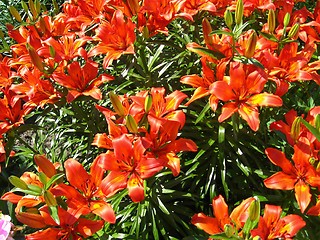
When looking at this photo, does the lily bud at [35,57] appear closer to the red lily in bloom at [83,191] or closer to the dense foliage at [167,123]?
the dense foliage at [167,123]

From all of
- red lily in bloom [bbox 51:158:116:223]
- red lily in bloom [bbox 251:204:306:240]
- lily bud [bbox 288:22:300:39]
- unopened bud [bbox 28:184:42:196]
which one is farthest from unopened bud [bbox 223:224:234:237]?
lily bud [bbox 288:22:300:39]

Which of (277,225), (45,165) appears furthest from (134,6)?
(277,225)

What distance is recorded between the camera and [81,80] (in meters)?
1.73

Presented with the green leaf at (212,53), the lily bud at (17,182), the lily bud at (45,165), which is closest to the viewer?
the lily bud at (17,182)

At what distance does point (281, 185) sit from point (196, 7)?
1.10 meters

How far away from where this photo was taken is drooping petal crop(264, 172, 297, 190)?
1.38 m

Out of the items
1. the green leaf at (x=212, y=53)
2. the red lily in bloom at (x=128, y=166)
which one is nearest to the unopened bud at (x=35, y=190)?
the red lily in bloom at (x=128, y=166)

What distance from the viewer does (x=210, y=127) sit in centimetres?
191

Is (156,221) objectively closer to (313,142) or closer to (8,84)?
(313,142)

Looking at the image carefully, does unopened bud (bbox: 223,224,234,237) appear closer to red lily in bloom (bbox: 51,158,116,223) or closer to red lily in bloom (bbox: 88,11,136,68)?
red lily in bloom (bbox: 51,158,116,223)

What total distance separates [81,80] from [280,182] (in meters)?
1.12

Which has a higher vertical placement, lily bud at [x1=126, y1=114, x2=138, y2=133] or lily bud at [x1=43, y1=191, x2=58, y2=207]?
lily bud at [x1=126, y1=114, x2=138, y2=133]

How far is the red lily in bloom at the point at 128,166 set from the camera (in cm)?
126

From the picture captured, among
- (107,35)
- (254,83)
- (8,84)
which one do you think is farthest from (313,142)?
(8,84)
